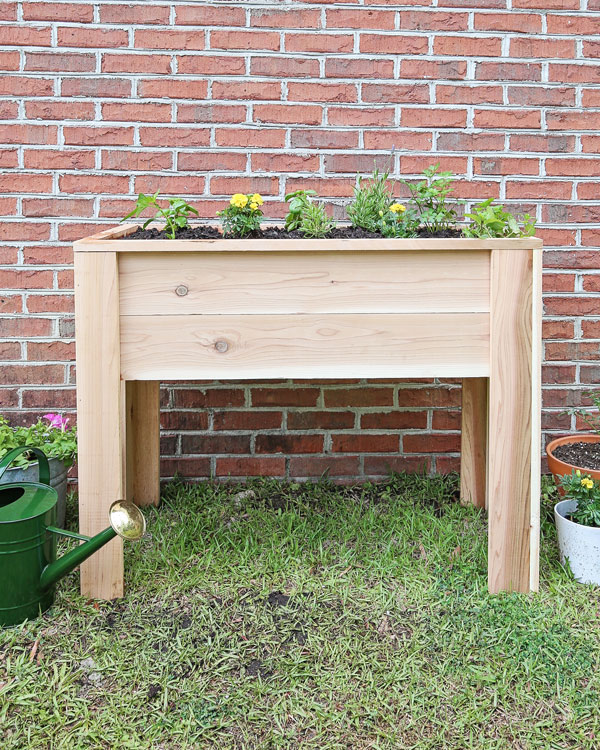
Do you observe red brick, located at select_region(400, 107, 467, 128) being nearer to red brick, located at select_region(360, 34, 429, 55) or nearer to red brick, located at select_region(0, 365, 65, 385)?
red brick, located at select_region(360, 34, 429, 55)

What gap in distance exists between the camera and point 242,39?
2.31 metres

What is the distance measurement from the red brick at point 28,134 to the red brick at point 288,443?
1.26 m

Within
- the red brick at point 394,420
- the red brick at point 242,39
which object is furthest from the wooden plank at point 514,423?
the red brick at point 242,39

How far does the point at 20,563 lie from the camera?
1626 millimetres

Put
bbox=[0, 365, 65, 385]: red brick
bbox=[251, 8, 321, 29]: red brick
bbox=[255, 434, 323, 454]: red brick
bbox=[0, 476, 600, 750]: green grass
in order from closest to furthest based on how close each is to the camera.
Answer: bbox=[0, 476, 600, 750]: green grass
bbox=[251, 8, 321, 29]: red brick
bbox=[0, 365, 65, 385]: red brick
bbox=[255, 434, 323, 454]: red brick

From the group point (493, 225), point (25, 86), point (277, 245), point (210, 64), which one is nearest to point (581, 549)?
point (493, 225)

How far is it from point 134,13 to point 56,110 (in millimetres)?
414

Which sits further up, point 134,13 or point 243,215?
point 134,13

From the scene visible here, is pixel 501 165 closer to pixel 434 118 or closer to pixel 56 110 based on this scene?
pixel 434 118

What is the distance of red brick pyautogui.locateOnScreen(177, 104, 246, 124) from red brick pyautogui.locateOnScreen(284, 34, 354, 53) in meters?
0.27

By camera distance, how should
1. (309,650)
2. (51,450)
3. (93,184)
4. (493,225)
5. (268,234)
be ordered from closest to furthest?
(309,650)
(493,225)
(268,234)
(51,450)
(93,184)

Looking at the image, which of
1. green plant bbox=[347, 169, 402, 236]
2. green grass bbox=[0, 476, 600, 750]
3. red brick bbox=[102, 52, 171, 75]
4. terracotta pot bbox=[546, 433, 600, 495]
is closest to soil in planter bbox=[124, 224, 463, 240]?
green plant bbox=[347, 169, 402, 236]

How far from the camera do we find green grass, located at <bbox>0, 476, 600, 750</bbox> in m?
1.38

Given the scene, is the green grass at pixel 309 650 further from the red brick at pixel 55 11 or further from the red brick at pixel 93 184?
the red brick at pixel 55 11
